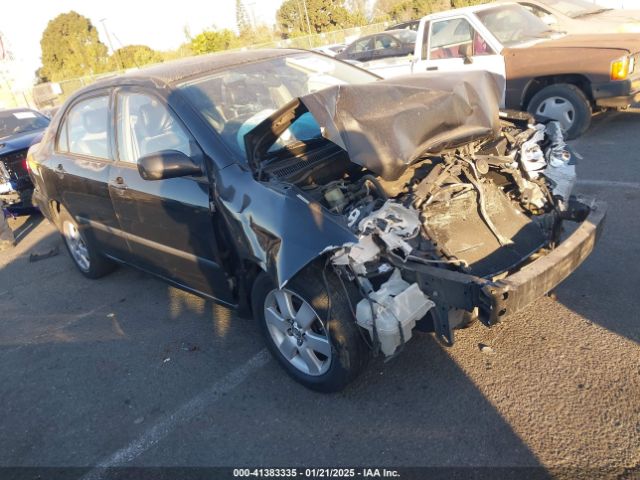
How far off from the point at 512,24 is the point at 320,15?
36934mm

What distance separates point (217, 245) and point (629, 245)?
3.09 metres

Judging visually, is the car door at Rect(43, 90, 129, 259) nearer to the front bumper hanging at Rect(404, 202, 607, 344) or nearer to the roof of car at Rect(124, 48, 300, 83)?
the roof of car at Rect(124, 48, 300, 83)

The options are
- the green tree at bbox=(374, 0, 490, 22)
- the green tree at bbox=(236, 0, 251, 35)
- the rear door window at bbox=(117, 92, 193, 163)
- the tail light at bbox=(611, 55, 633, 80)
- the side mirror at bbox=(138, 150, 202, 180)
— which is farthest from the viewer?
the green tree at bbox=(236, 0, 251, 35)

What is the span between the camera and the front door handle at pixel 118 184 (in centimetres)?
368

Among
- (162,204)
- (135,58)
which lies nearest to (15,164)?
(162,204)

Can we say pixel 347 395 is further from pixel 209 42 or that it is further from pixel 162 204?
pixel 209 42

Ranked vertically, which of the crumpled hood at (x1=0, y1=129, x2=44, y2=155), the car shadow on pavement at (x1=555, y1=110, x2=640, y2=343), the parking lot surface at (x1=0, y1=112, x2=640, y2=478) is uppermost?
the crumpled hood at (x1=0, y1=129, x2=44, y2=155)

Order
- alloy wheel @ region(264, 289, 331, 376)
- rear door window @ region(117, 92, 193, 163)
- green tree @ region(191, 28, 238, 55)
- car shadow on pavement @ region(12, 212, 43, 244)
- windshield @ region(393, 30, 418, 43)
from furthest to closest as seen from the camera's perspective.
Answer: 1. green tree @ region(191, 28, 238, 55)
2. windshield @ region(393, 30, 418, 43)
3. car shadow on pavement @ region(12, 212, 43, 244)
4. rear door window @ region(117, 92, 193, 163)
5. alloy wheel @ region(264, 289, 331, 376)

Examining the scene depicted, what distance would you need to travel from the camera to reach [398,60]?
928cm

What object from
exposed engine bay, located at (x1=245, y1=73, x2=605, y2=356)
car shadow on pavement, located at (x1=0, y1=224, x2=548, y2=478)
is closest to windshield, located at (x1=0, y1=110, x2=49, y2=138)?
car shadow on pavement, located at (x1=0, y1=224, x2=548, y2=478)

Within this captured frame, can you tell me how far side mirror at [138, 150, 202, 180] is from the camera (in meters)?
2.92

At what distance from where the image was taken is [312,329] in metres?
2.89

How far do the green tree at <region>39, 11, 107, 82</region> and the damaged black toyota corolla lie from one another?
151 ft

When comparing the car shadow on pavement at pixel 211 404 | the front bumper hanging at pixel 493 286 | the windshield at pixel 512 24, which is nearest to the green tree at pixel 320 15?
the windshield at pixel 512 24
